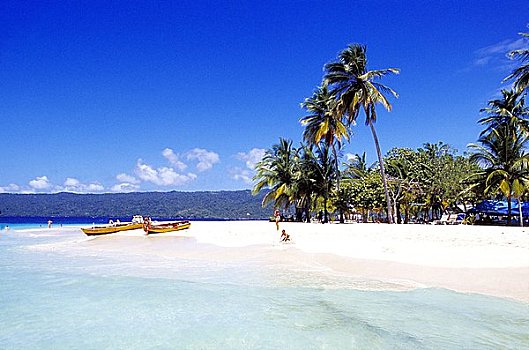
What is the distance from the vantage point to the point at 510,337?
6.12m

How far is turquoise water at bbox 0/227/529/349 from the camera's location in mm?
6488

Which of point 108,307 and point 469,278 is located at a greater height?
point 469,278

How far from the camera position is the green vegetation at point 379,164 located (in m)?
24.3

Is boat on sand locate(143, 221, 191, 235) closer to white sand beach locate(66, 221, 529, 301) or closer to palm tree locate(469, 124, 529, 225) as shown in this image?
white sand beach locate(66, 221, 529, 301)

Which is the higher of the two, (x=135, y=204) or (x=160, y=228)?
(x=135, y=204)

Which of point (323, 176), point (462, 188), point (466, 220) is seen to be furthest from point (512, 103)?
point (323, 176)

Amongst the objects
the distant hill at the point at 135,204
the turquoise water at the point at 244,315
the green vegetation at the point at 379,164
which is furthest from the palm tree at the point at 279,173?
the distant hill at the point at 135,204

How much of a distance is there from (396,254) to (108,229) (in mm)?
21139

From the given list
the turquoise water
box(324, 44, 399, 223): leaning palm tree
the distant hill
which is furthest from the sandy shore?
the distant hill

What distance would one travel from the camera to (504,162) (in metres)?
24.5

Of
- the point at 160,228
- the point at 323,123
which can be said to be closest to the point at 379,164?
the point at 323,123

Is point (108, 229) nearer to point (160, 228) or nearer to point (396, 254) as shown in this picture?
point (160, 228)

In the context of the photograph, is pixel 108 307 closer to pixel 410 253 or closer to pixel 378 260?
pixel 378 260

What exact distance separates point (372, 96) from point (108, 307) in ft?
63.0
